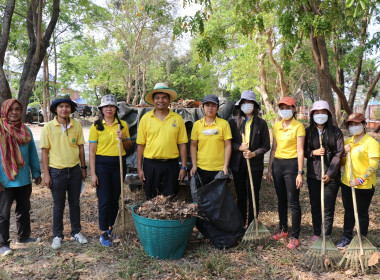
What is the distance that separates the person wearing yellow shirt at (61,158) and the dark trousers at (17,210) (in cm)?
33

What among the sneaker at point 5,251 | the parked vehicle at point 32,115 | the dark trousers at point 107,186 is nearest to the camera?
the sneaker at point 5,251

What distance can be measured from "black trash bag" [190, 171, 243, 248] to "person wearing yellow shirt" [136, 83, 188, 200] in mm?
348

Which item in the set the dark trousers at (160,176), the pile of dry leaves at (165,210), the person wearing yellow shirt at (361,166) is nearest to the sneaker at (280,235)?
the person wearing yellow shirt at (361,166)

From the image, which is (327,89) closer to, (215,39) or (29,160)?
(215,39)

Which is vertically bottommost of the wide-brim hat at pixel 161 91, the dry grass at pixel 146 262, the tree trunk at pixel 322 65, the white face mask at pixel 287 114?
the dry grass at pixel 146 262

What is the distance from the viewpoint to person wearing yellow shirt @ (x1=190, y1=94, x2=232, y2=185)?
12.3 feet

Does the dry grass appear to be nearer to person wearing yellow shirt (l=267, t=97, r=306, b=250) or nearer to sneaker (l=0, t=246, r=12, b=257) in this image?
sneaker (l=0, t=246, r=12, b=257)

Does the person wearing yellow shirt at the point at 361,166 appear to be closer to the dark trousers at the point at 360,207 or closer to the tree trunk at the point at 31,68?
the dark trousers at the point at 360,207

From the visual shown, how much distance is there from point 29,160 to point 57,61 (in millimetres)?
20539

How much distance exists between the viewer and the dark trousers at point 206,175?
12.5ft

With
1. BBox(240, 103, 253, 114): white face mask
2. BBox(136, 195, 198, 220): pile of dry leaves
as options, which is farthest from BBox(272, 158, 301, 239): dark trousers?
BBox(136, 195, 198, 220): pile of dry leaves

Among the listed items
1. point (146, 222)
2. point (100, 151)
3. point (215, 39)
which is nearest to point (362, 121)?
point (146, 222)

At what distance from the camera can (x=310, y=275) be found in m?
3.12

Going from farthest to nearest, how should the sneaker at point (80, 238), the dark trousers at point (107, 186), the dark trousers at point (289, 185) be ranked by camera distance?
the sneaker at point (80, 238)
the dark trousers at point (107, 186)
the dark trousers at point (289, 185)
